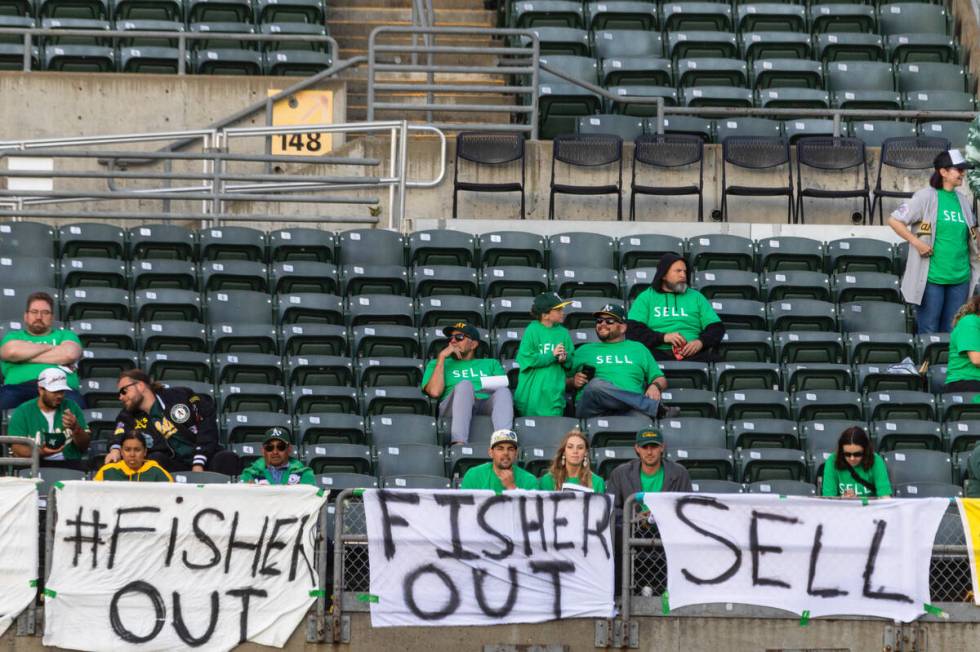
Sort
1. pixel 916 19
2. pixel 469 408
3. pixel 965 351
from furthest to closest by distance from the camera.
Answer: pixel 916 19 → pixel 965 351 → pixel 469 408

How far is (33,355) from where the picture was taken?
1404cm

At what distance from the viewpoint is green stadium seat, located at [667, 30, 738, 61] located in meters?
20.9

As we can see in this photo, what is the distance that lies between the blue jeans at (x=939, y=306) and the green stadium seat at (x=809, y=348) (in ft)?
3.35

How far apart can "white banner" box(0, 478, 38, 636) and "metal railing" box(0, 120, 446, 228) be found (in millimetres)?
5243

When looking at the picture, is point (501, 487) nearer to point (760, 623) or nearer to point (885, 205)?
point (760, 623)

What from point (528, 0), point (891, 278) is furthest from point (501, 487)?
point (528, 0)

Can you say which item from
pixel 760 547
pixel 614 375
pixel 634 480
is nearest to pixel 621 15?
pixel 614 375

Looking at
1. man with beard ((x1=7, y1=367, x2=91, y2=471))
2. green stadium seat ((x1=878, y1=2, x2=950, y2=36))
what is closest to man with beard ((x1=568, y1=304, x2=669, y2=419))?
man with beard ((x1=7, y1=367, x2=91, y2=471))

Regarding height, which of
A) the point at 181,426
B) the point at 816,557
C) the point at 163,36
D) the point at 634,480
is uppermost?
the point at 163,36

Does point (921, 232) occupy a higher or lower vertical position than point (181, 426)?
higher

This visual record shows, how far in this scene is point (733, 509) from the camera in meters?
11.8

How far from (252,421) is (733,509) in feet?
12.3

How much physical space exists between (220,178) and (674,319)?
173 inches

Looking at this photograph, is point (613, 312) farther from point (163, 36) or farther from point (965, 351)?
point (163, 36)
